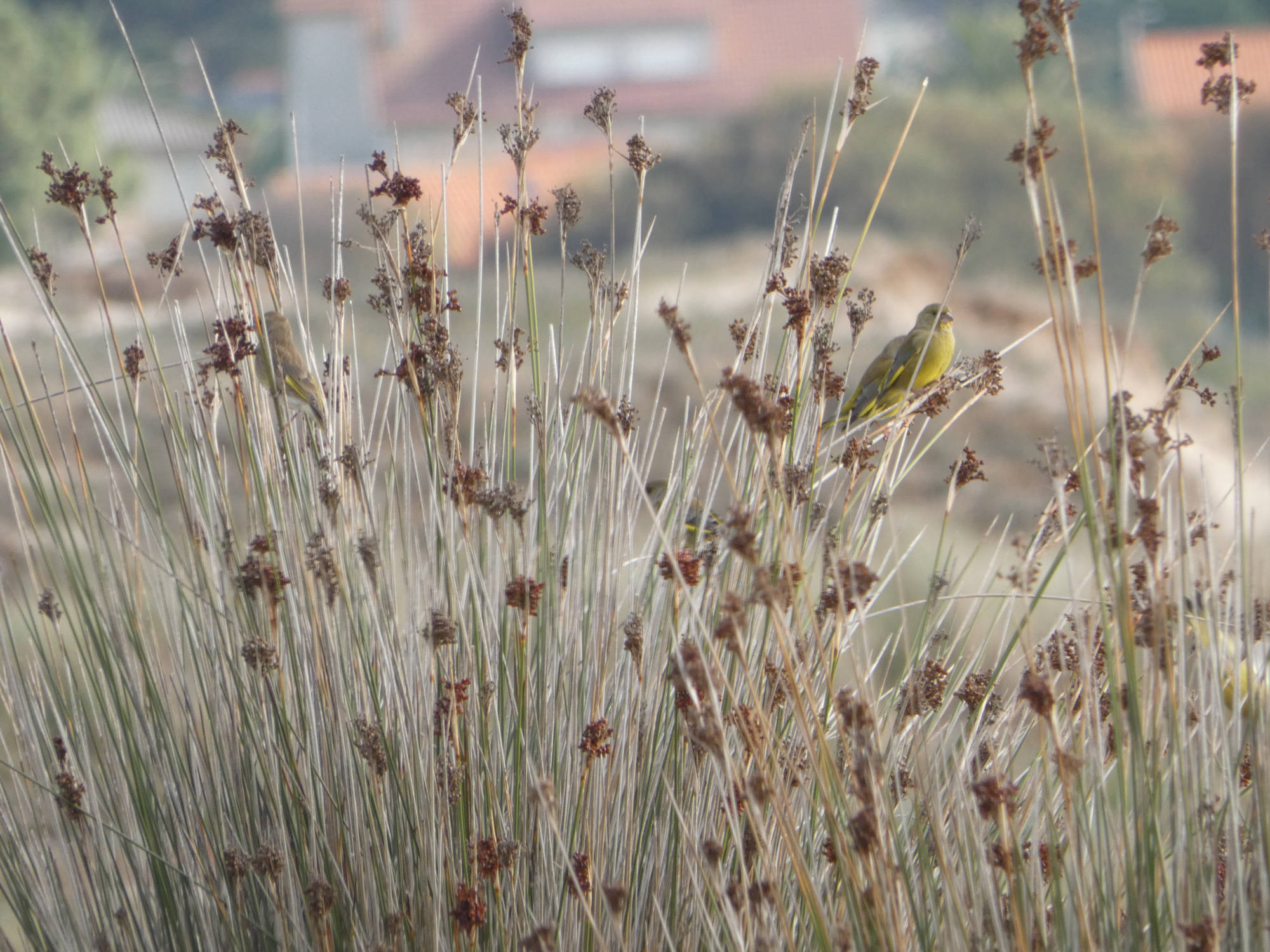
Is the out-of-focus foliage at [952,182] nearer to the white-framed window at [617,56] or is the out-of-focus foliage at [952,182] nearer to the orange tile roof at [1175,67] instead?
the orange tile roof at [1175,67]

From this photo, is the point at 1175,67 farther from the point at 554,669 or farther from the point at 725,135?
the point at 554,669

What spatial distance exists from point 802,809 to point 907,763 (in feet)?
0.67

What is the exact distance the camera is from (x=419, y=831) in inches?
69.2

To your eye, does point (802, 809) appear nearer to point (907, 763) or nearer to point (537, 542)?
point (907, 763)

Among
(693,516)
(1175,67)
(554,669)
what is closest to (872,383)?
(693,516)

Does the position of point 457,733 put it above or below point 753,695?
below

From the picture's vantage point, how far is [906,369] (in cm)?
290

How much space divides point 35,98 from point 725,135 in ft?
77.1

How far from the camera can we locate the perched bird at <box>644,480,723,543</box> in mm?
2084

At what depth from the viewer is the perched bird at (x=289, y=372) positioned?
2.04m

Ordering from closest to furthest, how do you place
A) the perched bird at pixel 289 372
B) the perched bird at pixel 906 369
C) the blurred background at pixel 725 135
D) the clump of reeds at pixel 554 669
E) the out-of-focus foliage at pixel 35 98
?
the clump of reeds at pixel 554 669, the perched bird at pixel 289 372, the perched bird at pixel 906 369, the blurred background at pixel 725 135, the out-of-focus foliage at pixel 35 98

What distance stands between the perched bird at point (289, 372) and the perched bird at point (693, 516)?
0.59 meters

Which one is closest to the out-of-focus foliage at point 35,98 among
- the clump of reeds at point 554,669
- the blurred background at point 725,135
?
the blurred background at point 725,135

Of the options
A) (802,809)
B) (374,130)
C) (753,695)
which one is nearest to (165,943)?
(802,809)
